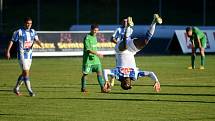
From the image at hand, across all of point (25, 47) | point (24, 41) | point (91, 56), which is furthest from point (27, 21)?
point (91, 56)

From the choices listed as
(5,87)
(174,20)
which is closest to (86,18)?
(174,20)

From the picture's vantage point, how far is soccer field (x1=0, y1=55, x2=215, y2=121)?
633 inches

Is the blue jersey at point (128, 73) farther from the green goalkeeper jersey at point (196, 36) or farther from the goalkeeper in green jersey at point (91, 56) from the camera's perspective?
the green goalkeeper jersey at point (196, 36)

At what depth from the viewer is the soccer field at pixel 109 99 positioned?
1608cm

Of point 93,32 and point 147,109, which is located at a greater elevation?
point 93,32

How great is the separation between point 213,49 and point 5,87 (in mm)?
23038

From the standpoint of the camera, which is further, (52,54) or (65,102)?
(52,54)

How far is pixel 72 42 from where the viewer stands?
41562mm

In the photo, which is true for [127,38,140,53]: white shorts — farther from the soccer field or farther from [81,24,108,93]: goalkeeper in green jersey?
[81,24,108,93]: goalkeeper in green jersey

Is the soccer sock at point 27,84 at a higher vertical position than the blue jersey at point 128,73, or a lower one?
lower

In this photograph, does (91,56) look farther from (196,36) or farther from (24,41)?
(196,36)

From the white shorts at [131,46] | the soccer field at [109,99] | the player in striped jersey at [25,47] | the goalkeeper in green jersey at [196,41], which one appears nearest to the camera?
the soccer field at [109,99]

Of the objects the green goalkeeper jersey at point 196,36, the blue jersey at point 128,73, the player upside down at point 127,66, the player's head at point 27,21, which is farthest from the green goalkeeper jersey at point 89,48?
the green goalkeeper jersey at point 196,36

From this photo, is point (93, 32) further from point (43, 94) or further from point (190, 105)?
point (190, 105)
